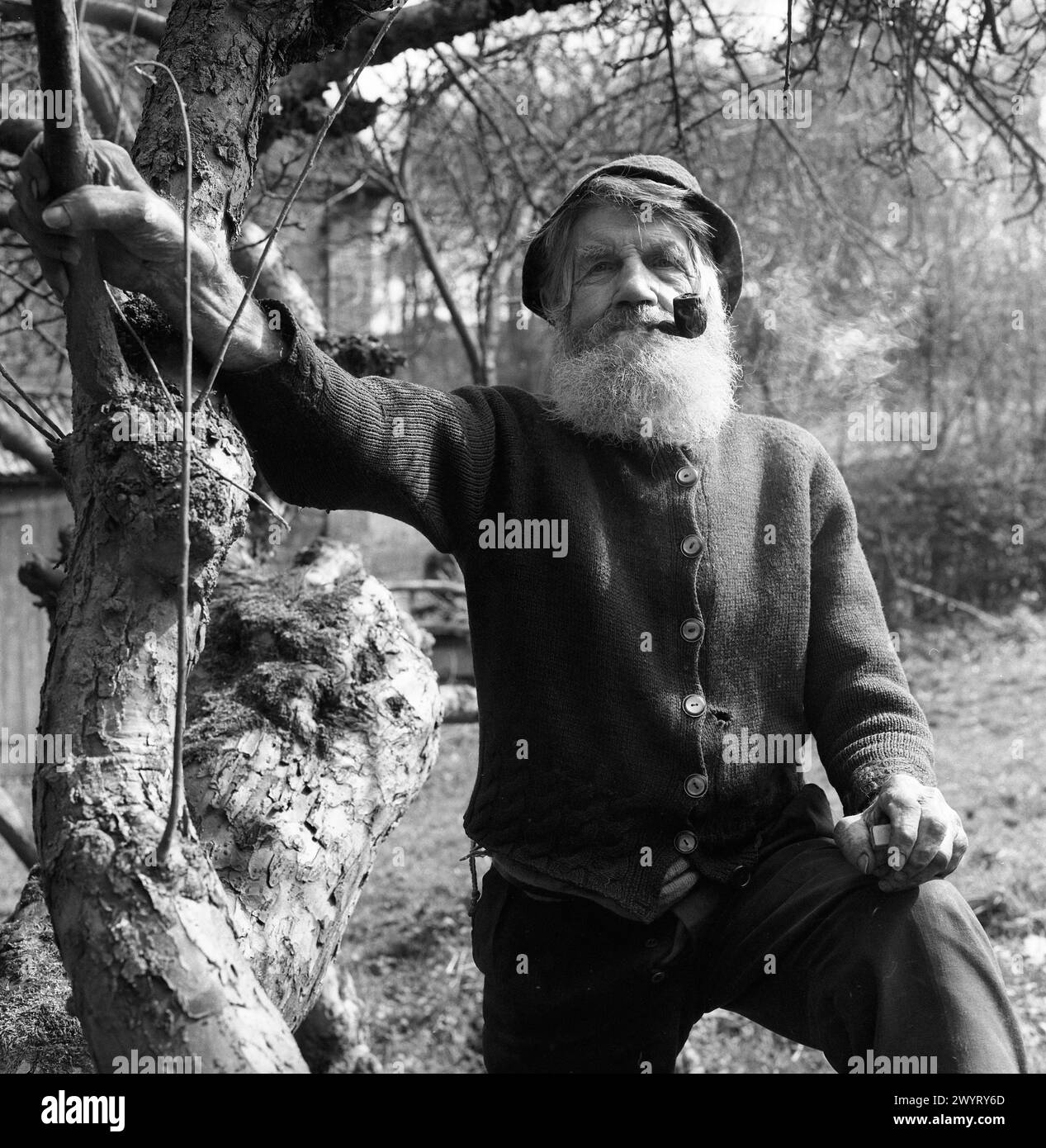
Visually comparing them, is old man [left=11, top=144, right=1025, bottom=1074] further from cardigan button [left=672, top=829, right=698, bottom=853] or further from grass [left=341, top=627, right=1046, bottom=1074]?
grass [left=341, top=627, right=1046, bottom=1074]

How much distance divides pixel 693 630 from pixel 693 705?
146 mm

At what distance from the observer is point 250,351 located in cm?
174

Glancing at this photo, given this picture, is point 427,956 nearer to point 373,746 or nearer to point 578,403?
point 373,746

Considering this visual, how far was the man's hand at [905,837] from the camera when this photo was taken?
194 cm

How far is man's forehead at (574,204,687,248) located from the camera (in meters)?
2.48

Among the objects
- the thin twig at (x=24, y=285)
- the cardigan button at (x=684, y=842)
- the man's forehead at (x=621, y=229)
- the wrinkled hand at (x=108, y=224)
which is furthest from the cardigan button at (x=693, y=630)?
the thin twig at (x=24, y=285)

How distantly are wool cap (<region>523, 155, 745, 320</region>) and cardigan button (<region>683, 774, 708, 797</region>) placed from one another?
115cm

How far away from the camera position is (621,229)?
2488mm

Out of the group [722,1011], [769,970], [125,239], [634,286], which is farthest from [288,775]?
[722,1011]

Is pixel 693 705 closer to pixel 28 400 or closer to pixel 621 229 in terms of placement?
pixel 621 229

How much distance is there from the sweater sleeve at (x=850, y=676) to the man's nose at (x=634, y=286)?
21.0 inches

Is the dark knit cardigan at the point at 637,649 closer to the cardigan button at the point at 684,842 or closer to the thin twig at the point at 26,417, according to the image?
the cardigan button at the point at 684,842
